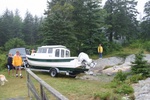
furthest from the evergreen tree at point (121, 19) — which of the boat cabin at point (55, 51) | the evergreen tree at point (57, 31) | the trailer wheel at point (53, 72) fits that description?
the trailer wheel at point (53, 72)

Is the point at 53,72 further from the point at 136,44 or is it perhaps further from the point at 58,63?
the point at 136,44

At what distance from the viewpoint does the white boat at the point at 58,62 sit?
14508 millimetres

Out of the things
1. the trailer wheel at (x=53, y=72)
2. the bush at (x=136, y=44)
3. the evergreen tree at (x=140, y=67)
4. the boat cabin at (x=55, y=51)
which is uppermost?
the bush at (x=136, y=44)

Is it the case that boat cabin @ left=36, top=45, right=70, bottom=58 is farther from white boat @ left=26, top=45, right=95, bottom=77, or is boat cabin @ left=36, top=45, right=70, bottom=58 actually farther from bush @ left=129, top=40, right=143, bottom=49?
bush @ left=129, top=40, right=143, bottom=49

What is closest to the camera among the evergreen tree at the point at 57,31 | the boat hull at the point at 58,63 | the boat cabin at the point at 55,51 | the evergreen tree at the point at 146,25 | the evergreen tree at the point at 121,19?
the boat hull at the point at 58,63

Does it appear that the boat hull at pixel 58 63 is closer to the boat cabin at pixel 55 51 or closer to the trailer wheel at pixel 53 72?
the trailer wheel at pixel 53 72

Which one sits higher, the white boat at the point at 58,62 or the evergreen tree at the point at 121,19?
the evergreen tree at the point at 121,19

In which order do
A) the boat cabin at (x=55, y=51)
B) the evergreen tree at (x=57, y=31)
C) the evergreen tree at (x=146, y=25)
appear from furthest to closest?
the evergreen tree at (x=146, y=25)
the evergreen tree at (x=57, y=31)
the boat cabin at (x=55, y=51)

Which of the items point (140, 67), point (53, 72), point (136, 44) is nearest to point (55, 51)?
point (53, 72)

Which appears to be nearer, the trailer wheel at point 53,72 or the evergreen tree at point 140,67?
the evergreen tree at point 140,67

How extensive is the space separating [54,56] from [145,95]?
910 cm

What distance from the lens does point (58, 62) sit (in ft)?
49.6

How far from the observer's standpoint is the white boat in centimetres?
1451

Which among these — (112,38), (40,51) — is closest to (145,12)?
(112,38)
